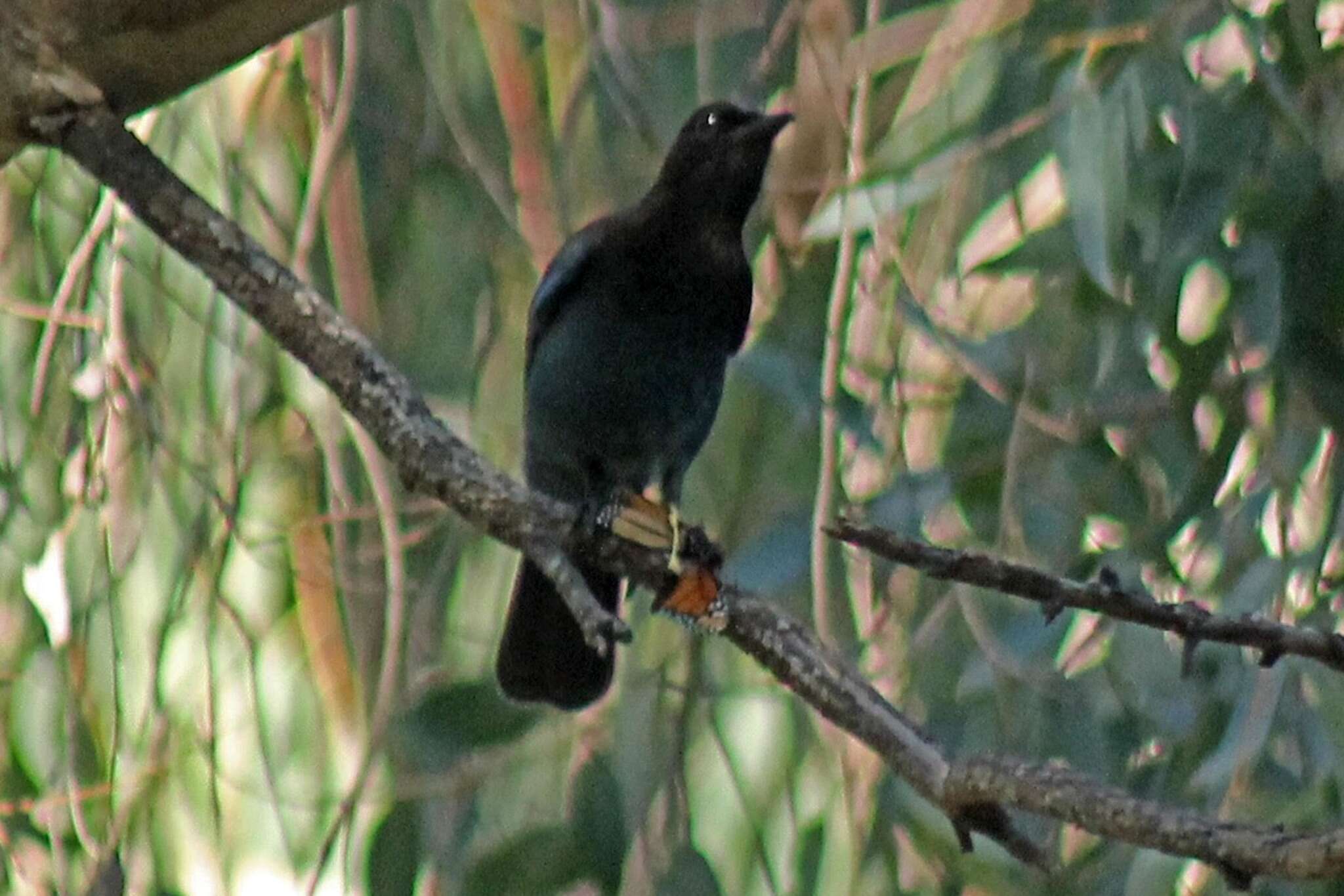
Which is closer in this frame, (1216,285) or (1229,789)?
(1229,789)

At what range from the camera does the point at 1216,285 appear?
95.7 inches

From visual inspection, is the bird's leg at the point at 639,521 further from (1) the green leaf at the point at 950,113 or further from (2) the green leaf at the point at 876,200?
(1) the green leaf at the point at 950,113

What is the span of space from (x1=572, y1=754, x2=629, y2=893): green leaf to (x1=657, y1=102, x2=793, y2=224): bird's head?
0.70 m

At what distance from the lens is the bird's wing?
2.56 metres

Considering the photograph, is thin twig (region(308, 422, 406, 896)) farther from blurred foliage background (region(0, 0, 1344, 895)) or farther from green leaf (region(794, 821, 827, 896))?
green leaf (region(794, 821, 827, 896))

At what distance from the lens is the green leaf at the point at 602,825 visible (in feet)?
7.68

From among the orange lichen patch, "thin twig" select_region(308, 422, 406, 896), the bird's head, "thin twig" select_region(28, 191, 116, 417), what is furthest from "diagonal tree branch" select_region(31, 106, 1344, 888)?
the bird's head

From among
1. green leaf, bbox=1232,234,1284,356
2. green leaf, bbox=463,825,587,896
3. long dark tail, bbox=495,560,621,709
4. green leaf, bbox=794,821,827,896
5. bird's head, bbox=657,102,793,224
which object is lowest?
green leaf, bbox=794,821,827,896

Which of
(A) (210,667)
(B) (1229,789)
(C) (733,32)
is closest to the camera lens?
(B) (1229,789)

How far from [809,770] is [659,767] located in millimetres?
234

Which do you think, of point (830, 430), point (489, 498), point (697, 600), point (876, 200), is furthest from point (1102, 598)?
point (876, 200)

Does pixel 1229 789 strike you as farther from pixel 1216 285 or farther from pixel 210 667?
pixel 210 667

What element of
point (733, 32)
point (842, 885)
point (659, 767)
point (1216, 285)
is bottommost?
point (842, 885)

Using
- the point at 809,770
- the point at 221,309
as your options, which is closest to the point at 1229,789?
the point at 809,770
